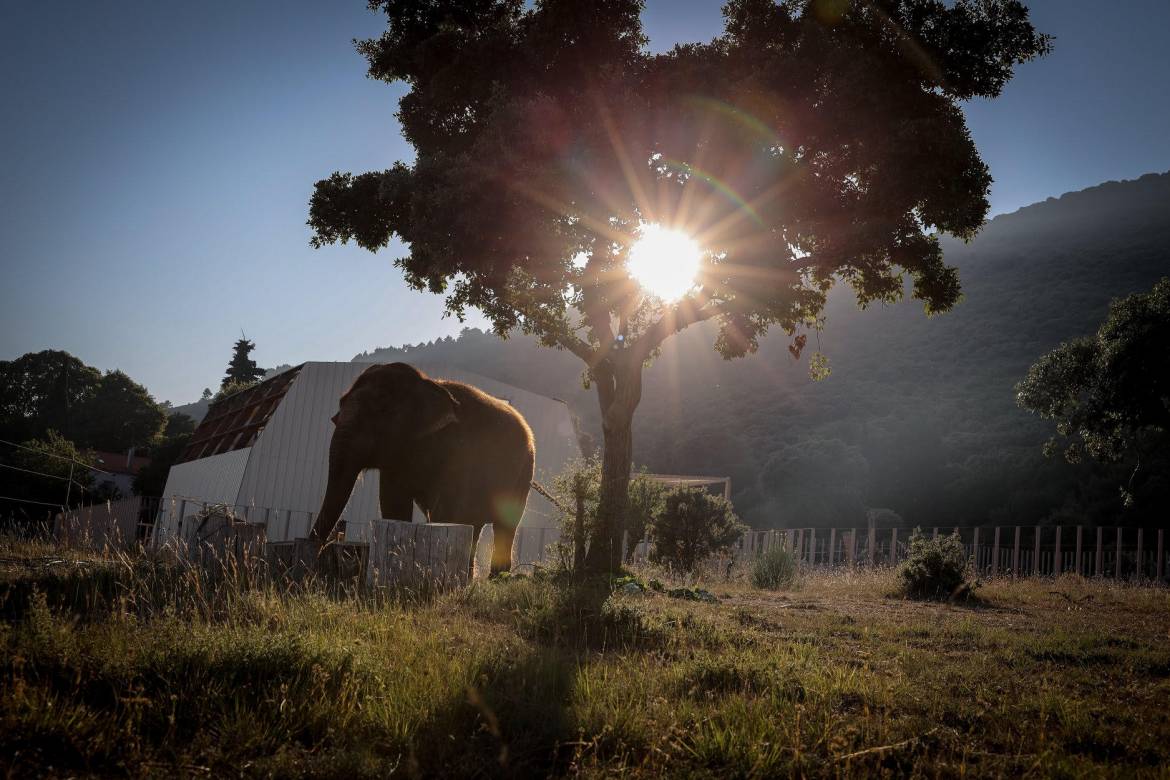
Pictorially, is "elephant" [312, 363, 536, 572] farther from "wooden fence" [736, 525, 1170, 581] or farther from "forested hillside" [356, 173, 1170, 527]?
"forested hillside" [356, 173, 1170, 527]

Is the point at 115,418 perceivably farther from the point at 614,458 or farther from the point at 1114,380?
the point at 1114,380

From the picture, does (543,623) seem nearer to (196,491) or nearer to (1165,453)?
(196,491)

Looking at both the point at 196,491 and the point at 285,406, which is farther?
the point at 196,491

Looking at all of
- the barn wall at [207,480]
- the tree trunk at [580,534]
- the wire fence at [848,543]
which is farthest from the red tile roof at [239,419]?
the tree trunk at [580,534]

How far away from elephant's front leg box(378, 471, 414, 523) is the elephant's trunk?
0.76m

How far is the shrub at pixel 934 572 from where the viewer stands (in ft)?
48.6

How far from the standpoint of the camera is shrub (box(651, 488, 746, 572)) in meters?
22.2

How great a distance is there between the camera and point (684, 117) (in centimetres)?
1301

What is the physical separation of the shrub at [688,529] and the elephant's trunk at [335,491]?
13.2 meters

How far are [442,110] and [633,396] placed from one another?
746cm

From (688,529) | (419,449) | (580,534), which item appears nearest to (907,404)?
(688,529)

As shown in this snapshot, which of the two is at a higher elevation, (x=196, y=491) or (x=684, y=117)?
(x=684, y=117)

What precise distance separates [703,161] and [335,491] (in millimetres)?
8179

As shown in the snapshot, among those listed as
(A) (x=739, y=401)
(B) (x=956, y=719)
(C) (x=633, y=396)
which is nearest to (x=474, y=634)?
(B) (x=956, y=719)
